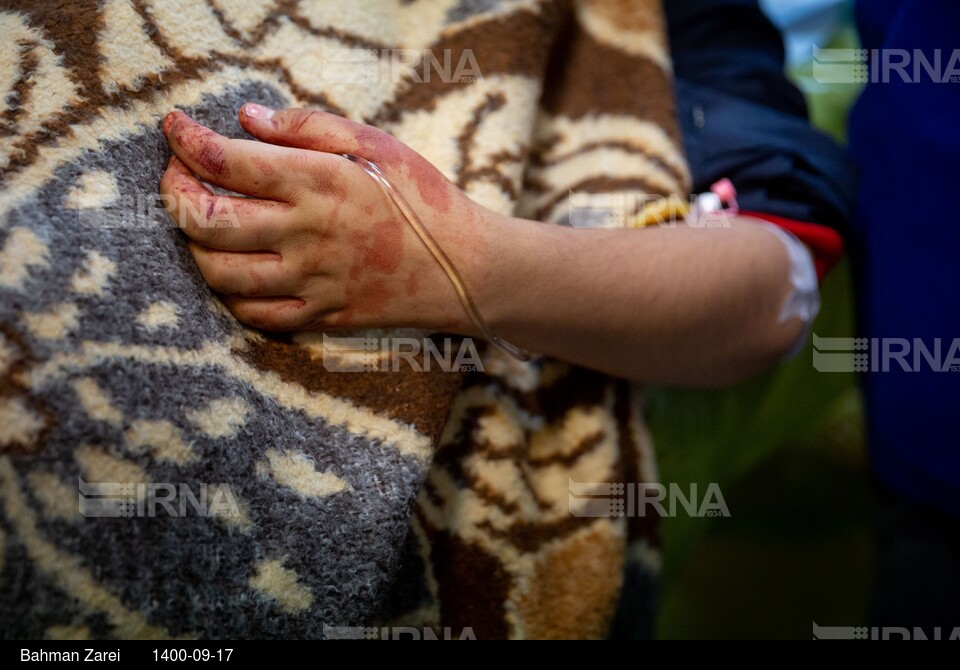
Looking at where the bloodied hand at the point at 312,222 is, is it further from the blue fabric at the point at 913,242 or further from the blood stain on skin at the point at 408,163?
the blue fabric at the point at 913,242

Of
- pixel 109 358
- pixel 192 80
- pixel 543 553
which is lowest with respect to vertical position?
pixel 543 553

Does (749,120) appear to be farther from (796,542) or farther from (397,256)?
(796,542)

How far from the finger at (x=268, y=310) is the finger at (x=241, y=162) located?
2.7 inches

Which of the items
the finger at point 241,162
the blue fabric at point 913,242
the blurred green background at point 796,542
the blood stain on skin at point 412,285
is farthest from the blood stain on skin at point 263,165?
the blurred green background at point 796,542

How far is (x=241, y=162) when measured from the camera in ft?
1.54

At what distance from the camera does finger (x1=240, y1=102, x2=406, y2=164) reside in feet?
1.60

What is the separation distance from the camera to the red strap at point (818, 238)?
26.7 inches

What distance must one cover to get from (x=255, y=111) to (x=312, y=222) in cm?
10

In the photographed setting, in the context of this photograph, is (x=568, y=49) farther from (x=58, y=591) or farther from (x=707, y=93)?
(x=58, y=591)

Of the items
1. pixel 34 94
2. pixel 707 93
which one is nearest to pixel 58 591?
pixel 34 94

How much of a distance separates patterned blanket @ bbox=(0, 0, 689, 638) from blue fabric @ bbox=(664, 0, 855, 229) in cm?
6

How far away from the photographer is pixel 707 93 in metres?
0.76

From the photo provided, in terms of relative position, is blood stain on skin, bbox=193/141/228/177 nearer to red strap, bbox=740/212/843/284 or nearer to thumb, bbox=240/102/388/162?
thumb, bbox=240/102/388/162

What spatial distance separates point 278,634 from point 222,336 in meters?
0.19
